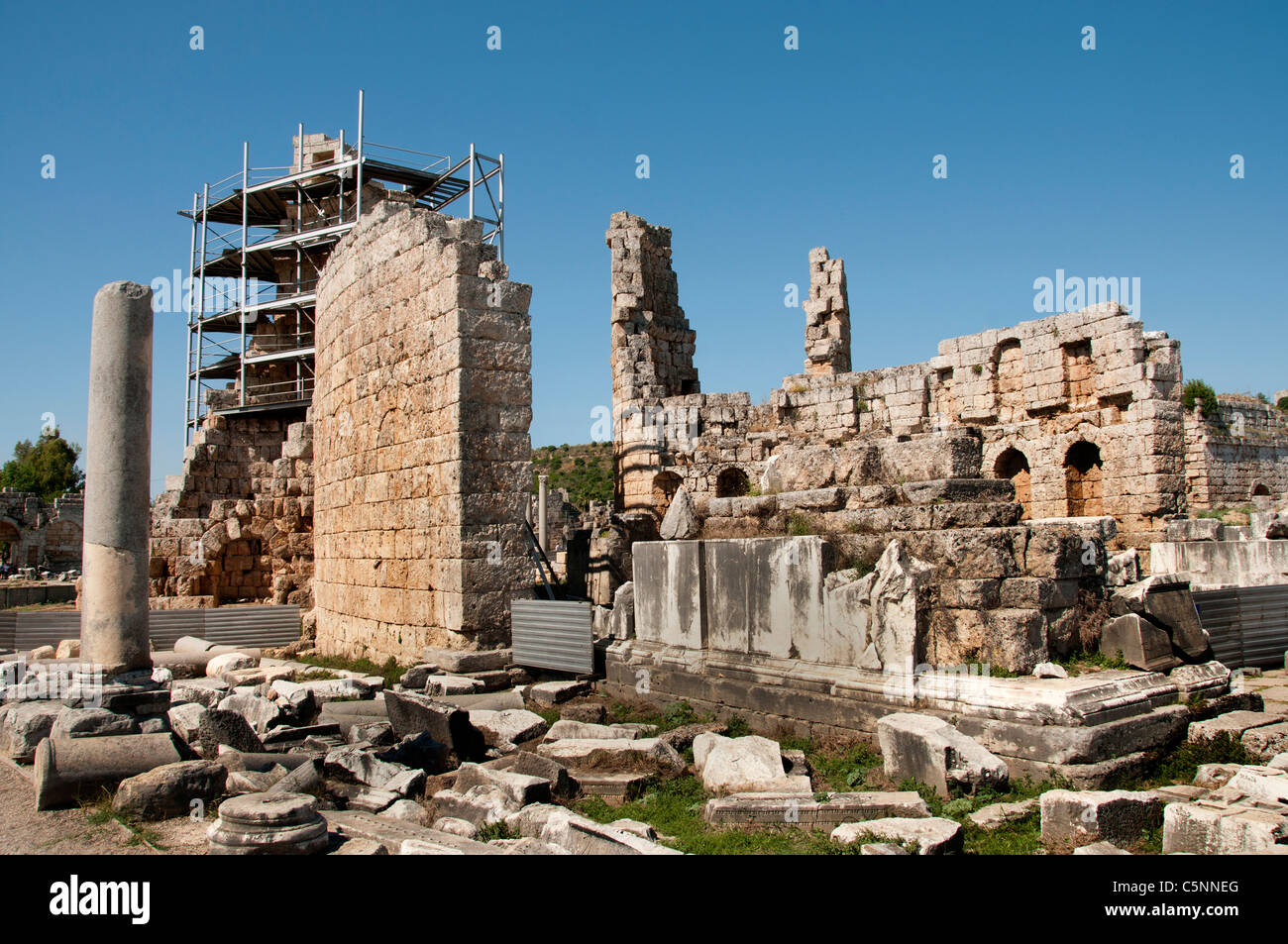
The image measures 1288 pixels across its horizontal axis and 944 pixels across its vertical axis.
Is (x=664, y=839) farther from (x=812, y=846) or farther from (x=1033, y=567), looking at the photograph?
(x=1033, y=567)

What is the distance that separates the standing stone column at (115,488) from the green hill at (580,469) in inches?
1261

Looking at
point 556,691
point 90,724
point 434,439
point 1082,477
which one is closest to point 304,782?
point 90,724

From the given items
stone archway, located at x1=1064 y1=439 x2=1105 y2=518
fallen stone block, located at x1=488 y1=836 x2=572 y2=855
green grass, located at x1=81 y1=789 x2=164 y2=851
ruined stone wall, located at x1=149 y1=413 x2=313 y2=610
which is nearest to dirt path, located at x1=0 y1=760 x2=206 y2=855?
green grass, located at x1=81 y1=789 x2=164 y2=851

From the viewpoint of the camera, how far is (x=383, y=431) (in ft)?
32.2

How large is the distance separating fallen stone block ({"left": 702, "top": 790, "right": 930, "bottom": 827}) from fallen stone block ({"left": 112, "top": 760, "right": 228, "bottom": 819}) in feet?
9.12

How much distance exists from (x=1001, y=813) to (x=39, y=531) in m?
40.4

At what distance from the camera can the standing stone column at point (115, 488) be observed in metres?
6.35

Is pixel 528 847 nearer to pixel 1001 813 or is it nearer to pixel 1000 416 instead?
pixel 1001 813

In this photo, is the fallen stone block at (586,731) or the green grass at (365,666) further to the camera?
the green grass at (365,666)

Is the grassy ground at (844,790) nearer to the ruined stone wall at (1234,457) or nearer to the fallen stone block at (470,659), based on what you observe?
the fallen stone block at (470,659)

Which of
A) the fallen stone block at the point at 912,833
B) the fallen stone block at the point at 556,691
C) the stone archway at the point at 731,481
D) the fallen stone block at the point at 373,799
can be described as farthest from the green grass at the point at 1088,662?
the stone archway at the point at 731,481

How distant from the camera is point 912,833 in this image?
390 cm

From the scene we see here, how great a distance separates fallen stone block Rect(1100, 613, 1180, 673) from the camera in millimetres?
5562
